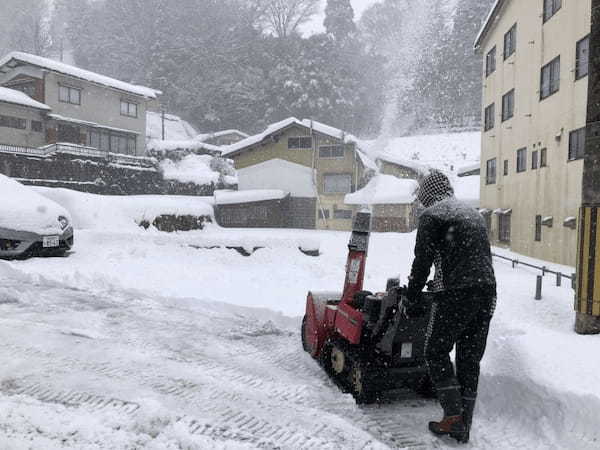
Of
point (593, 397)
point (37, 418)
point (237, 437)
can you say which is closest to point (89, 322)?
point (37, 418)

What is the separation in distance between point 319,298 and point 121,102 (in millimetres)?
31309

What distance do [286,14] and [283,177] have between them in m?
23.3

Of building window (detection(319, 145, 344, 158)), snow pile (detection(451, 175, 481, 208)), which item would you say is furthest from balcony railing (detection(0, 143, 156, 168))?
snow pile (detection(451, 175, 481, 208))

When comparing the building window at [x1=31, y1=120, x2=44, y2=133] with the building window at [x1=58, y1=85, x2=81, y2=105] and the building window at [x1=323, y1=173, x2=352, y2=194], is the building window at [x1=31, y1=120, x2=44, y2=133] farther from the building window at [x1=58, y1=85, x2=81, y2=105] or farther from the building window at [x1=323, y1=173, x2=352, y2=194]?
the building window at [x1=323, y1=173, x2=352, y2=194]

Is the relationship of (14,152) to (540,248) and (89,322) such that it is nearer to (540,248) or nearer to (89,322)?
(89,322)

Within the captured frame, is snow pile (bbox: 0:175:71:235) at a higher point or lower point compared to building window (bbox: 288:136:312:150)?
lower

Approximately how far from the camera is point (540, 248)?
585 inches

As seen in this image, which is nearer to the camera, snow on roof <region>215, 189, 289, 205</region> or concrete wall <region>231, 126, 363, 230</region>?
snow on roof <region>215, 189, 289, 205</region>

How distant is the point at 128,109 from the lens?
32250 mm

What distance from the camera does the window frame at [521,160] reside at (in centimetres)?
1651

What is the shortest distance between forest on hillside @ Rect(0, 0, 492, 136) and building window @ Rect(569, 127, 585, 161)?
25.6m

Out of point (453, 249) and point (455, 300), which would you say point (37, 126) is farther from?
point (455, 300)

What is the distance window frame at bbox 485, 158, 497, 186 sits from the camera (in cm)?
1995

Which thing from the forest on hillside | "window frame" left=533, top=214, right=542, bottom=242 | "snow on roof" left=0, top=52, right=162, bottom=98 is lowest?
"window frame" left=533, top=214, right=542, bottom=242
